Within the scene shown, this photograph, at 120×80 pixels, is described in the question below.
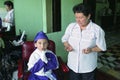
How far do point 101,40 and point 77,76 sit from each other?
49cm

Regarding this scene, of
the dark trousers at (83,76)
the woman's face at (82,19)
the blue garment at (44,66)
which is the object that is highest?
the woman's face at (82,19)

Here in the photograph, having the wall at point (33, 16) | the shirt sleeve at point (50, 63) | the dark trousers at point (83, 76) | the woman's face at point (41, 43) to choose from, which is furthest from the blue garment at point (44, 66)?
the wall at point (33, 16)

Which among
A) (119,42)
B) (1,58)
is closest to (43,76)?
(1,58)

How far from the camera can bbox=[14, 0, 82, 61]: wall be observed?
3.01 metres

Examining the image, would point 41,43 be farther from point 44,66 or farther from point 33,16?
point 33,16

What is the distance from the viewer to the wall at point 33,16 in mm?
3012

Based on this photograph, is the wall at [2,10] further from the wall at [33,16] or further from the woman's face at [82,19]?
the woman's face at [82,19]

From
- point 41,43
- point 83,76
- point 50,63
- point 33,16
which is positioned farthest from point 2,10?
point 83,76

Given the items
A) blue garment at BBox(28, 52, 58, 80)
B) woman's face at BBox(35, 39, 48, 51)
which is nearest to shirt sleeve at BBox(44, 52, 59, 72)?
blue garment at BBox(28, 52, 58, 80)

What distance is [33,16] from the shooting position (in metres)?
3.13

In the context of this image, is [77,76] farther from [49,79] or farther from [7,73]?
[7,73]

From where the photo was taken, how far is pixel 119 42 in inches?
216

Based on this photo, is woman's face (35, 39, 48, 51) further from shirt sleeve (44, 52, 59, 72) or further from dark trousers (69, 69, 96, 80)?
dark trousers (69, 69, 96, 80)

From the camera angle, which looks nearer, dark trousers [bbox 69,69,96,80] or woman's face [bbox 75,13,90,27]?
woman's face [bbox 75,13,90,27]
